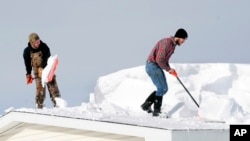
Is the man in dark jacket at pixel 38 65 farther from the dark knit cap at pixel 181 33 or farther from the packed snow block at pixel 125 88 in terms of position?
the packed snow block at pixel 125 88

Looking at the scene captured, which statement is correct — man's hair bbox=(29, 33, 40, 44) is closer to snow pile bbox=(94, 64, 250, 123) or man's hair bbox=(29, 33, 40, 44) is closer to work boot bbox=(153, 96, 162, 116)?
work boot bbox=(153, 96, 162, 116)

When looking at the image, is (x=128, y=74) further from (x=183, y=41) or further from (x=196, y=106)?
(x=183, y=41)

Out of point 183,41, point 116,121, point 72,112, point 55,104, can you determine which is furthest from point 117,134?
point 55,104

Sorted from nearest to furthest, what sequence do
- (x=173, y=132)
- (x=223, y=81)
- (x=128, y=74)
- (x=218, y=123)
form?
(x=173, y=132)
(x=218, y=123)
(x=223, y=81)
(x=128, y=74)

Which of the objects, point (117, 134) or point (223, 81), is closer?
point (117, 134)

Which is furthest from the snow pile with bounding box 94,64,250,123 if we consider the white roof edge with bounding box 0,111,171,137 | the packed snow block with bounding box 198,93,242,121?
the white roof edge with bounding box 0,111,171,137

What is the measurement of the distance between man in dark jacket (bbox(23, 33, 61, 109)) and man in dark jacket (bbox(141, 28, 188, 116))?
2.40 m

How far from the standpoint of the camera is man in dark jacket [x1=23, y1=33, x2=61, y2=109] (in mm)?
18656

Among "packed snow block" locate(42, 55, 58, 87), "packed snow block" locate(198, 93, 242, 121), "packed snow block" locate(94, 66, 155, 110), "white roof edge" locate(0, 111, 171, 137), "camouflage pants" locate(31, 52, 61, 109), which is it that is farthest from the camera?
"packed snow block" locate(94, 66, 155, 110)

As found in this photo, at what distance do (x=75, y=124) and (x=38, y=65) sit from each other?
12.3 feet

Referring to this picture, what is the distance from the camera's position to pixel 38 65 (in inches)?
744

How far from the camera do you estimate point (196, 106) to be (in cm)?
1945

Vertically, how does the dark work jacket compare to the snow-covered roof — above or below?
above

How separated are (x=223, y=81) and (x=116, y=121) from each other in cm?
1282
